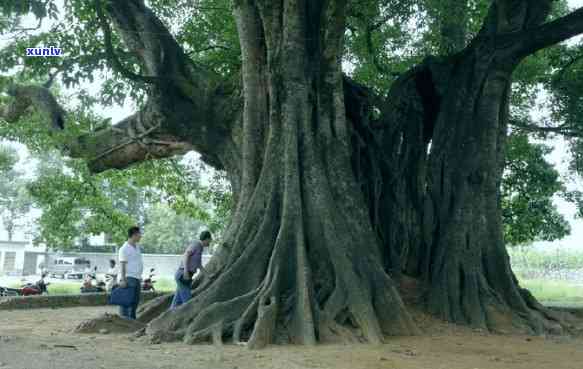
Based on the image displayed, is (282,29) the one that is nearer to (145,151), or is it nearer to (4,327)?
(145,151)

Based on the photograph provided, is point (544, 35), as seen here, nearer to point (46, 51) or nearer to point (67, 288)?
point (46, 51)

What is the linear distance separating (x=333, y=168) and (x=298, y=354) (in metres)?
2.90

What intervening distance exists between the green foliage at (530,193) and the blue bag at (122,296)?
8.56 m

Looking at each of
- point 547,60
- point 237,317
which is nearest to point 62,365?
point 237,317

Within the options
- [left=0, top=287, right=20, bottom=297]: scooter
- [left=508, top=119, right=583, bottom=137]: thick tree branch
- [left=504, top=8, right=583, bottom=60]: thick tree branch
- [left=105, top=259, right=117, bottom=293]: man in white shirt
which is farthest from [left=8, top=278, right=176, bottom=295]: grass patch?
[left=504, top=8, right=583, bottom=60]: thick tree branch

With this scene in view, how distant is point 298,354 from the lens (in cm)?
576

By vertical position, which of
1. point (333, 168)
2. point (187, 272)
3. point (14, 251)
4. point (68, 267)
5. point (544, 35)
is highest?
point (544, 35)

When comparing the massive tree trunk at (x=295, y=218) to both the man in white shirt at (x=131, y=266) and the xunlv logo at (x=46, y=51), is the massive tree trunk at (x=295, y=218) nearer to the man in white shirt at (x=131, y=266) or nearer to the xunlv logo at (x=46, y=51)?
the man in white shirt at (x=131, y=266)

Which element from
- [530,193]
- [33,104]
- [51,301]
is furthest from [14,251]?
[530,193]

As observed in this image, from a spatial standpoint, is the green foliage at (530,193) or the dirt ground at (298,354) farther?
the green foliage at (530,193)

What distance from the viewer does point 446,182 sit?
29.6 ft

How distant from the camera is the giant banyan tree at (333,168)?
6984 mm

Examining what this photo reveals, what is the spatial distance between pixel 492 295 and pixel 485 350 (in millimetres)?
1997

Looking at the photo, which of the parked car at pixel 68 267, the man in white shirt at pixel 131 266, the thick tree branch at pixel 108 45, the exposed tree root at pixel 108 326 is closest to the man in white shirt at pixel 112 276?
the man in white shirt at pixel 131 266
